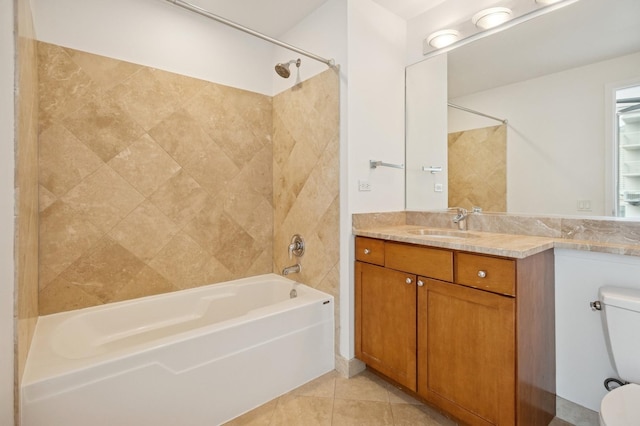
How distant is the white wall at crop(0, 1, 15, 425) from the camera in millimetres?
998

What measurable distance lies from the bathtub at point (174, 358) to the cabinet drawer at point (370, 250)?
0.41 meters

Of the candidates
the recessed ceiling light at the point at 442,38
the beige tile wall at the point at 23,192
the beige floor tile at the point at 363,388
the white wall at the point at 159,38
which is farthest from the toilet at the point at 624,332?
the white wall at the point at 159,38

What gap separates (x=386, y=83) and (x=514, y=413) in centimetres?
212

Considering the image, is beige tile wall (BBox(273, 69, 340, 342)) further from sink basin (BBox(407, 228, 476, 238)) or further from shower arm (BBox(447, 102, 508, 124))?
shower arm (BBox(447, 102, 508, 124))

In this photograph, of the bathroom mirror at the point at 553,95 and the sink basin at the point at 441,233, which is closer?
the bathroom mirror at the point at 553,95

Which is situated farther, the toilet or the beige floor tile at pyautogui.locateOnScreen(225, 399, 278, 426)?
the beige floor tile at pyautogui.locateOnScreen(225, 399, 278, 426)

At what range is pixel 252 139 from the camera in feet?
8.66

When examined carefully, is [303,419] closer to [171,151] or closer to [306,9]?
[171,151]

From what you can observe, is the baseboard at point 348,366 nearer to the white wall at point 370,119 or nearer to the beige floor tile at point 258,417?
the white wall at point 370,119

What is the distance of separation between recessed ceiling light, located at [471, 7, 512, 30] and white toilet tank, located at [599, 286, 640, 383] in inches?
64.8

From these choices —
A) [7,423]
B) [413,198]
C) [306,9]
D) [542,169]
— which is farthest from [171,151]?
[542,169]

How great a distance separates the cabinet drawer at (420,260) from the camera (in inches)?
60.3

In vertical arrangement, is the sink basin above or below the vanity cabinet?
above

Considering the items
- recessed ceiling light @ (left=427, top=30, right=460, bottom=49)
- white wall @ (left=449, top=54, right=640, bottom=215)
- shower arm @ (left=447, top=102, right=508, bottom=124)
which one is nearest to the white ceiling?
recessed ceiling light @ (left=427, top=30, right=460, bottom=49)
